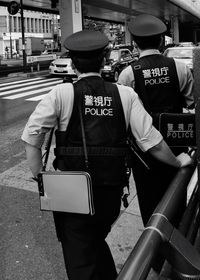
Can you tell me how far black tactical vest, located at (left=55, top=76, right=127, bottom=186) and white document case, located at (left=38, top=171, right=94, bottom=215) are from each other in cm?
16

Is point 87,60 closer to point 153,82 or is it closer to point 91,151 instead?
point 91,151

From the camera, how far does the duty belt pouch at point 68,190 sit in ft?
6.46

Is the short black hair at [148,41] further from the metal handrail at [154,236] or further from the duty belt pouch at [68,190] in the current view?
the metal handrail at [154,236]

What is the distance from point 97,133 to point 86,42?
497 millimetres

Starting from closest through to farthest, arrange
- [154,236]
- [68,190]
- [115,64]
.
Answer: [154,236], [68,190], [115,64]

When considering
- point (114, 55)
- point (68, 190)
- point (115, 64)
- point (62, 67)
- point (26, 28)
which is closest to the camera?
point (68, 190)

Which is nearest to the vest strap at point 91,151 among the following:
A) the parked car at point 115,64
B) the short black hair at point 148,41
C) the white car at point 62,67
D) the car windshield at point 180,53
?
the short black hair at point 148,41

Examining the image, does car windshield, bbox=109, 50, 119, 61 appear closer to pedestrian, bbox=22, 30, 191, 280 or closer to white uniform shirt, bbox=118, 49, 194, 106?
white uniform shirt, bbox=118, 49, 194, 106

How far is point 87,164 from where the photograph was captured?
2.04 meters

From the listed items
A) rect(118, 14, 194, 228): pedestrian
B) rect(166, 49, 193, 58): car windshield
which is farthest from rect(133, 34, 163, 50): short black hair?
rect(166, 49, 193, 58): car windshield

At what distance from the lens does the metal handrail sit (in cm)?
127

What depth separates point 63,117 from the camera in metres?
2.10

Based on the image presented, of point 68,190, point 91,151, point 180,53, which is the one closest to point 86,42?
point 91,151

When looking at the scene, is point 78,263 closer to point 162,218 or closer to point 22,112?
point 162,218
